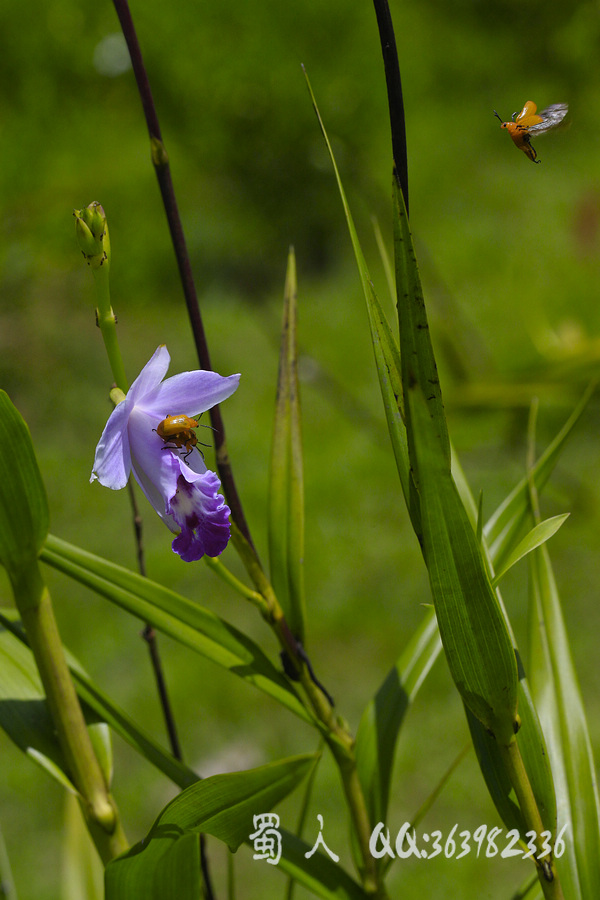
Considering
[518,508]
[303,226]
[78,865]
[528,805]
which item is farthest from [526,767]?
[303,226]

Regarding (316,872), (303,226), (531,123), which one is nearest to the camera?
(531,123)

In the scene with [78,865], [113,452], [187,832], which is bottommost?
[78,865]

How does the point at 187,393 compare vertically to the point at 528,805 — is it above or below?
above

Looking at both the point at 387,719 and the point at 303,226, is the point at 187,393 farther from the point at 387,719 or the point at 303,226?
the point at 303,226

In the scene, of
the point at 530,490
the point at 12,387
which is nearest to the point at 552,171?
the point at 12,387

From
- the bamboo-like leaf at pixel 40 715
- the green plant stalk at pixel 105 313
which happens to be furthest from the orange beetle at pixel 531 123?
the bamboo-like leaf at pixel 40 715

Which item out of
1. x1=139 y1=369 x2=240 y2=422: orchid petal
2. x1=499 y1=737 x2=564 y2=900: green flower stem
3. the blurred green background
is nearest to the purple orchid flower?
x1=139 y1=369 x2=240 y2=422: orchid petal
